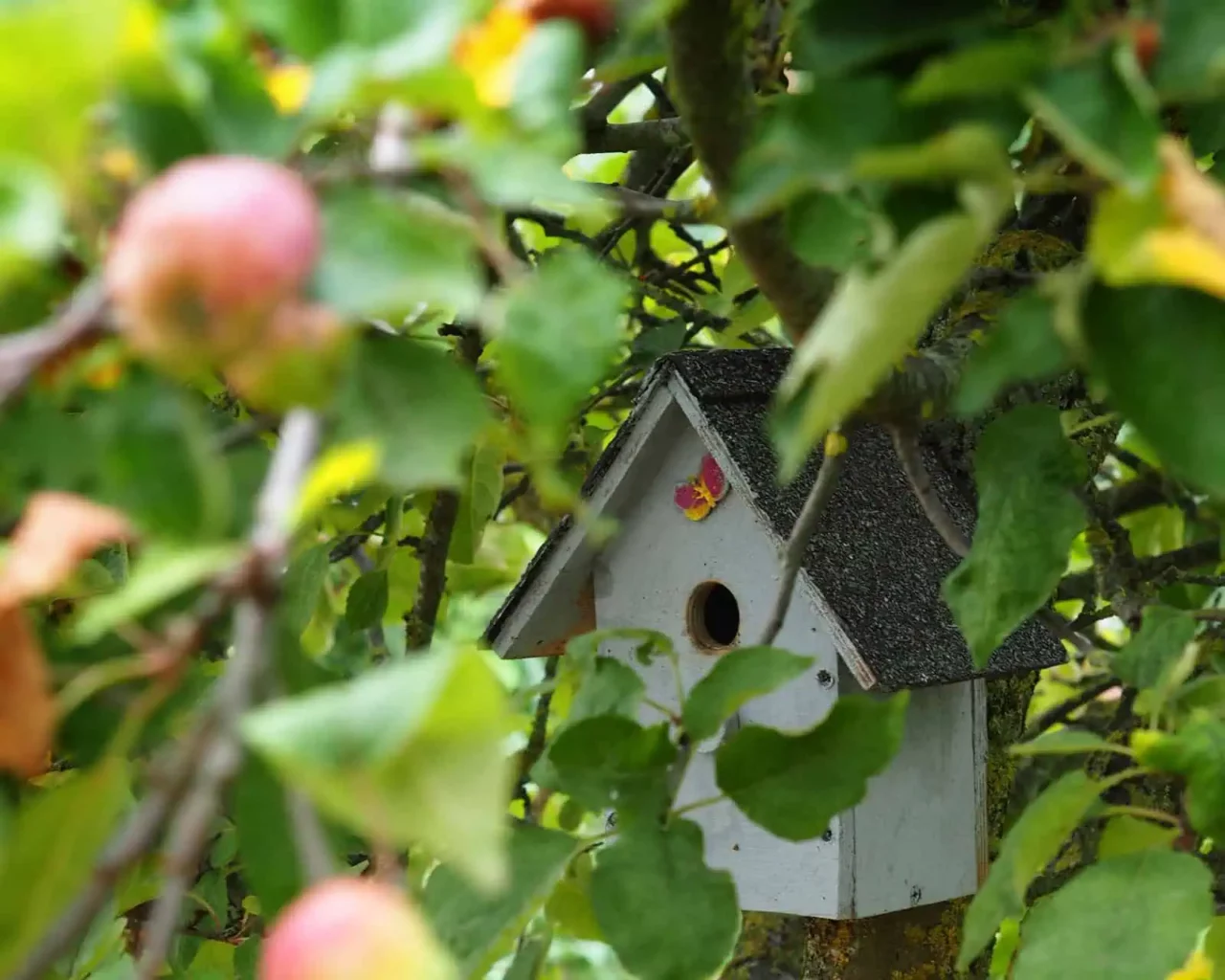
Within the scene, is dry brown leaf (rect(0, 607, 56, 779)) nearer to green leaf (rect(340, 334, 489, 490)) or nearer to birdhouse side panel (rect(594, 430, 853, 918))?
green leaf (rect(340, 334, 489, 490))

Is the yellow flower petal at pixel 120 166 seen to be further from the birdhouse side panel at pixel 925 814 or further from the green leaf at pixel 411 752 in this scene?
the birdhouse side panel at pixel 925 814

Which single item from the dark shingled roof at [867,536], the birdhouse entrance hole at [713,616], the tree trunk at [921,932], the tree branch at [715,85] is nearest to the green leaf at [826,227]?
the tree branch at [715,85]

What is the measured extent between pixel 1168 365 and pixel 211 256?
0.26m

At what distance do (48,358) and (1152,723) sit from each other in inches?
22.7

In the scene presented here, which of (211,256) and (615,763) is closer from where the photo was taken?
(211,256)

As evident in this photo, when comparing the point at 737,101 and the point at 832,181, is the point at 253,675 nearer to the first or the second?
the point at 832,181

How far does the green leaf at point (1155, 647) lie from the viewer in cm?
72

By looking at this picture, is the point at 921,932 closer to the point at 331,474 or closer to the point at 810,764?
the point at 810,764

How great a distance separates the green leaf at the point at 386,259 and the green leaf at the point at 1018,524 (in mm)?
399

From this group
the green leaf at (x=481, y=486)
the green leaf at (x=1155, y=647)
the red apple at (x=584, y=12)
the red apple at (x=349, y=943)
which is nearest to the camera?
the red apple at (x=349, y=943)

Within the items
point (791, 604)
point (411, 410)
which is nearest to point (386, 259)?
point (411, 410)

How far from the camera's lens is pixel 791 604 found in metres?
1.04

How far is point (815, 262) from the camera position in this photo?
0.46 meters

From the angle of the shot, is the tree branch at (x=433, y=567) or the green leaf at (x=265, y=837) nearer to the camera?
the green leaf at (x=265, y=837)
